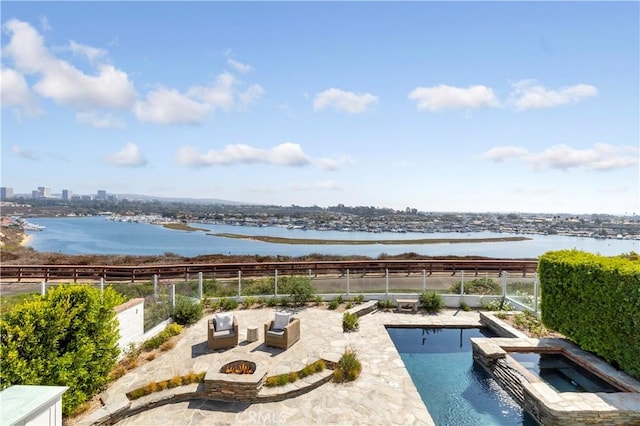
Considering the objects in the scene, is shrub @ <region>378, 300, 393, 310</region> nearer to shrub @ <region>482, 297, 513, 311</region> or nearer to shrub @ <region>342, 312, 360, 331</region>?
shrub @ <region>342, 312, 360, 331</region>

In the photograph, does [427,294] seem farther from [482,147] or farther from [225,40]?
[225,40]

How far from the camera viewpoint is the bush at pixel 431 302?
1102 centimetres

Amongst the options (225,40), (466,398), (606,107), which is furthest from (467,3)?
(466,398)

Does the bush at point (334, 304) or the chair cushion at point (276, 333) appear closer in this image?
the chair cushion at point (276, 333)

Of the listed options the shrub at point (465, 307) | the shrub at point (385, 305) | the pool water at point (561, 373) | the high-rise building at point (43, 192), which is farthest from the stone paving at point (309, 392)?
the high-rise building at point (43, 192)

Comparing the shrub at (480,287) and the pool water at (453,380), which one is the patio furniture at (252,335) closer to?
the pool water at (453,380)

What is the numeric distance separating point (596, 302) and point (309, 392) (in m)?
5.92

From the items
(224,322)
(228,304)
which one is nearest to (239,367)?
(224,322)

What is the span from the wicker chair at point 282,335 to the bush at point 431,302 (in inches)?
199

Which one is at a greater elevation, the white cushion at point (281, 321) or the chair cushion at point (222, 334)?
the white cushion at point (281, 321)

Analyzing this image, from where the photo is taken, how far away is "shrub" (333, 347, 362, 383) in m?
6.38

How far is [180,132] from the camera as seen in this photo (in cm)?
1662

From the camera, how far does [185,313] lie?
30.6 ft

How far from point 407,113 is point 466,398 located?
35.5 ft
